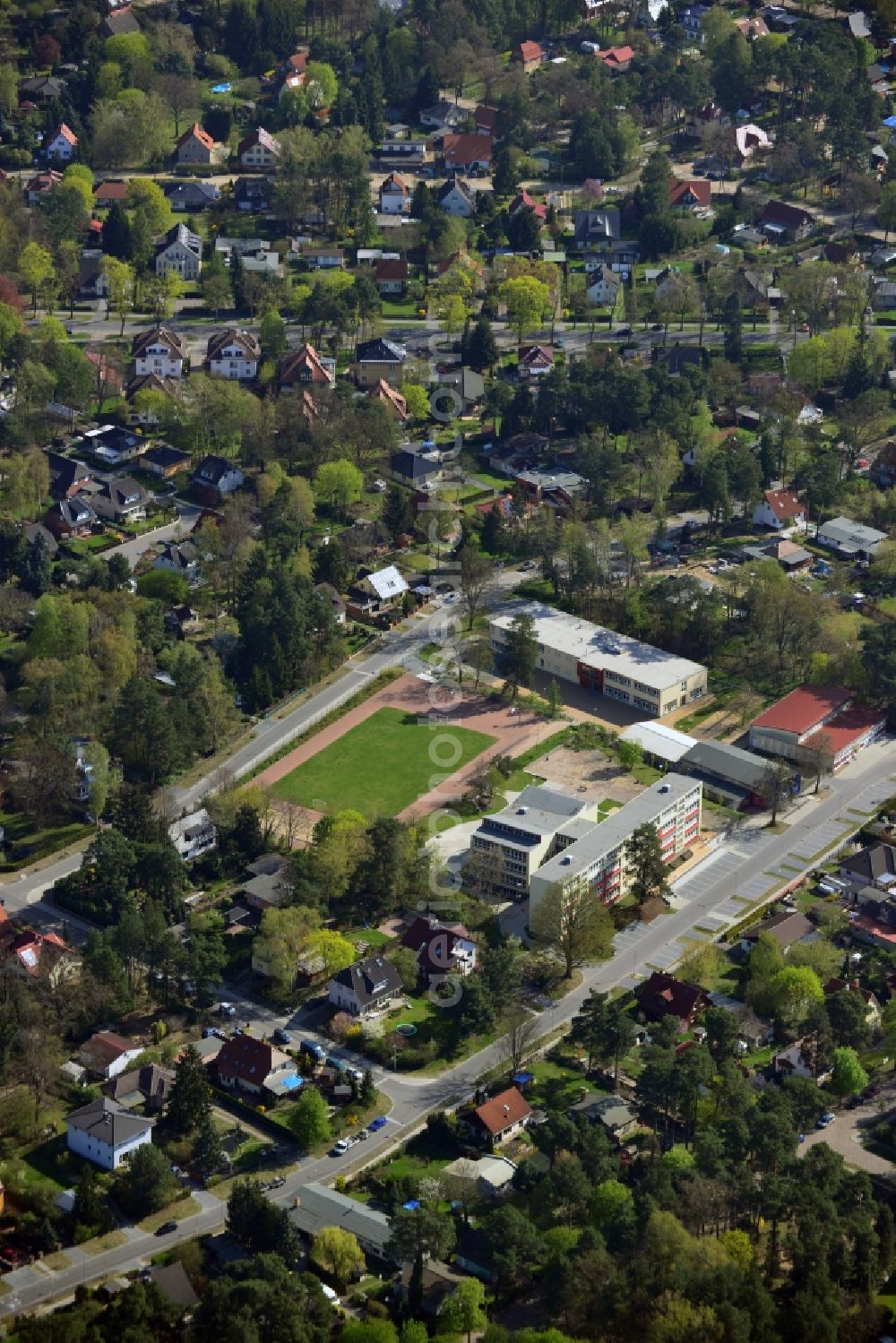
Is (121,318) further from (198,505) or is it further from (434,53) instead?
(434,53)

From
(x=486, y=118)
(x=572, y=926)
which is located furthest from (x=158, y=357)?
(x=572, y=926)

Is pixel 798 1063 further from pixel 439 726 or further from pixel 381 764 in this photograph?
pixel 439 726

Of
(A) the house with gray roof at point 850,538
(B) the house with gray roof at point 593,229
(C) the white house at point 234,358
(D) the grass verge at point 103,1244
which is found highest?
(B) the house with gray roof at point 593,229

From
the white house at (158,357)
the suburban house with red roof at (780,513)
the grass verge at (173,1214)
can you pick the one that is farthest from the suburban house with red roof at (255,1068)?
the white house at (158,357)

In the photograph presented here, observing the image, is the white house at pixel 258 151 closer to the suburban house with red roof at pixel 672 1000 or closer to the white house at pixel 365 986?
the white house at pixel 365 986

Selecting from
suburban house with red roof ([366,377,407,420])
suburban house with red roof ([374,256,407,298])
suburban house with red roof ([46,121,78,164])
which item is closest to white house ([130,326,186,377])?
suburban house with red roof ([366,377,407,420])
